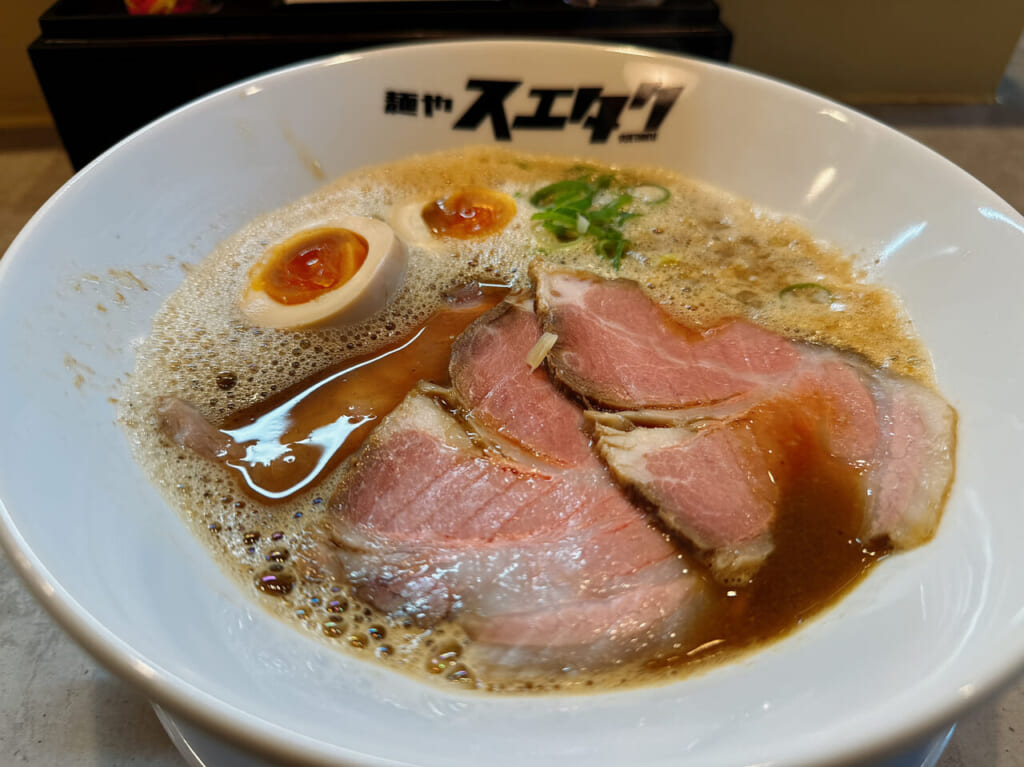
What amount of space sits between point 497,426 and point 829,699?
57 centimetres

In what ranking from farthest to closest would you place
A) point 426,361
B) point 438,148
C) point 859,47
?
point 859,47 < point 438,148 < point 426,361

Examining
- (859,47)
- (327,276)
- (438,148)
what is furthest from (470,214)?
(859,47)

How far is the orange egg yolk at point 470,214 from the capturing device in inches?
61.8

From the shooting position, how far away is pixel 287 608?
2.95ft

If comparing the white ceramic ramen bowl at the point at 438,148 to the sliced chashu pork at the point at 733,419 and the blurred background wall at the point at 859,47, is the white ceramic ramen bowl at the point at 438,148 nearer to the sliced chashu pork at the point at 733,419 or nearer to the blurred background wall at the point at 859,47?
the sliced chashu pork at the point at 733,419

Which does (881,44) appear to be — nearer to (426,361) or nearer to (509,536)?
(426,361)

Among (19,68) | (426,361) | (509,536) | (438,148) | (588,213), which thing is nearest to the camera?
(509,536)

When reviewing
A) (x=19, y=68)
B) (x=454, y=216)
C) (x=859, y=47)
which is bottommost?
(x=19, y=68)

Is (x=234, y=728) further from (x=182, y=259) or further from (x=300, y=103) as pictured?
(x=300, y=103)

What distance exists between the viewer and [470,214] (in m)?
1.60

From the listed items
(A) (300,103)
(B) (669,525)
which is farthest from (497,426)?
(A) (300,103)

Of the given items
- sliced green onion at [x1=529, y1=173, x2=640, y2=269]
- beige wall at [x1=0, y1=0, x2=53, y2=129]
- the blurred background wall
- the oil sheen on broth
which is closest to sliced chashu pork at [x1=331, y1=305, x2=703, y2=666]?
the oil sheen on broth

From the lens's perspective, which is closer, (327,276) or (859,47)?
(327,276)

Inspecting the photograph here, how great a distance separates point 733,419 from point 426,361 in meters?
0.53
